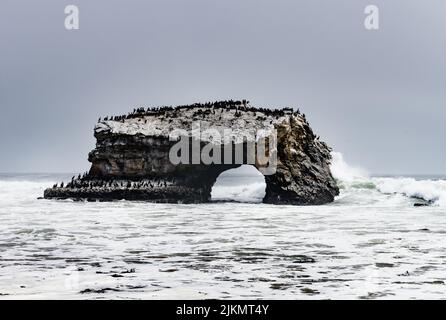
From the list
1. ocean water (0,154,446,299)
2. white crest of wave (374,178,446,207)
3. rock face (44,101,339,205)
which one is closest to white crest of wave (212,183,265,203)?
rock face (44,101,339,205)

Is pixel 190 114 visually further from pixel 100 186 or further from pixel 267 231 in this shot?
pixel 267 231

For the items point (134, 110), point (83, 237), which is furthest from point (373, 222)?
point (134, 110)

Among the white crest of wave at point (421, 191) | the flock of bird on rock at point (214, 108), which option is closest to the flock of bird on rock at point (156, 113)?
the flock of bird on rock at point (214, 108)

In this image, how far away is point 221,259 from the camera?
36.2 feet

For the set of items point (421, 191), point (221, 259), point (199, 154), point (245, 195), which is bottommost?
point (245, 195)

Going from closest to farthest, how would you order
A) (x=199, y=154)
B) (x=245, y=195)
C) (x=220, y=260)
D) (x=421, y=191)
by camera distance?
(x=220, y=260) → (x=199, y=154) → (x=421, y=191) → (x=245, y=195)

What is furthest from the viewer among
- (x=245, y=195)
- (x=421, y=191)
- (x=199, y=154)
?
(x=245, y=195)

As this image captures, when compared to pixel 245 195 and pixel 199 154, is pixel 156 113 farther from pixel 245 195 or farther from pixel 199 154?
pixel 245 195

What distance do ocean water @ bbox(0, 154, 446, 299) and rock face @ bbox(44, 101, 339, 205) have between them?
14858mm

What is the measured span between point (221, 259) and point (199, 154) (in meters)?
24.5

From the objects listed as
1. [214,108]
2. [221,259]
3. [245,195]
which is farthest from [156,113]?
[221,259]

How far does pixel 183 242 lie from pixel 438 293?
7327 mm

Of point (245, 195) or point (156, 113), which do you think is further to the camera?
point (245, 195)

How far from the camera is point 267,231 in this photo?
16.6 meters
